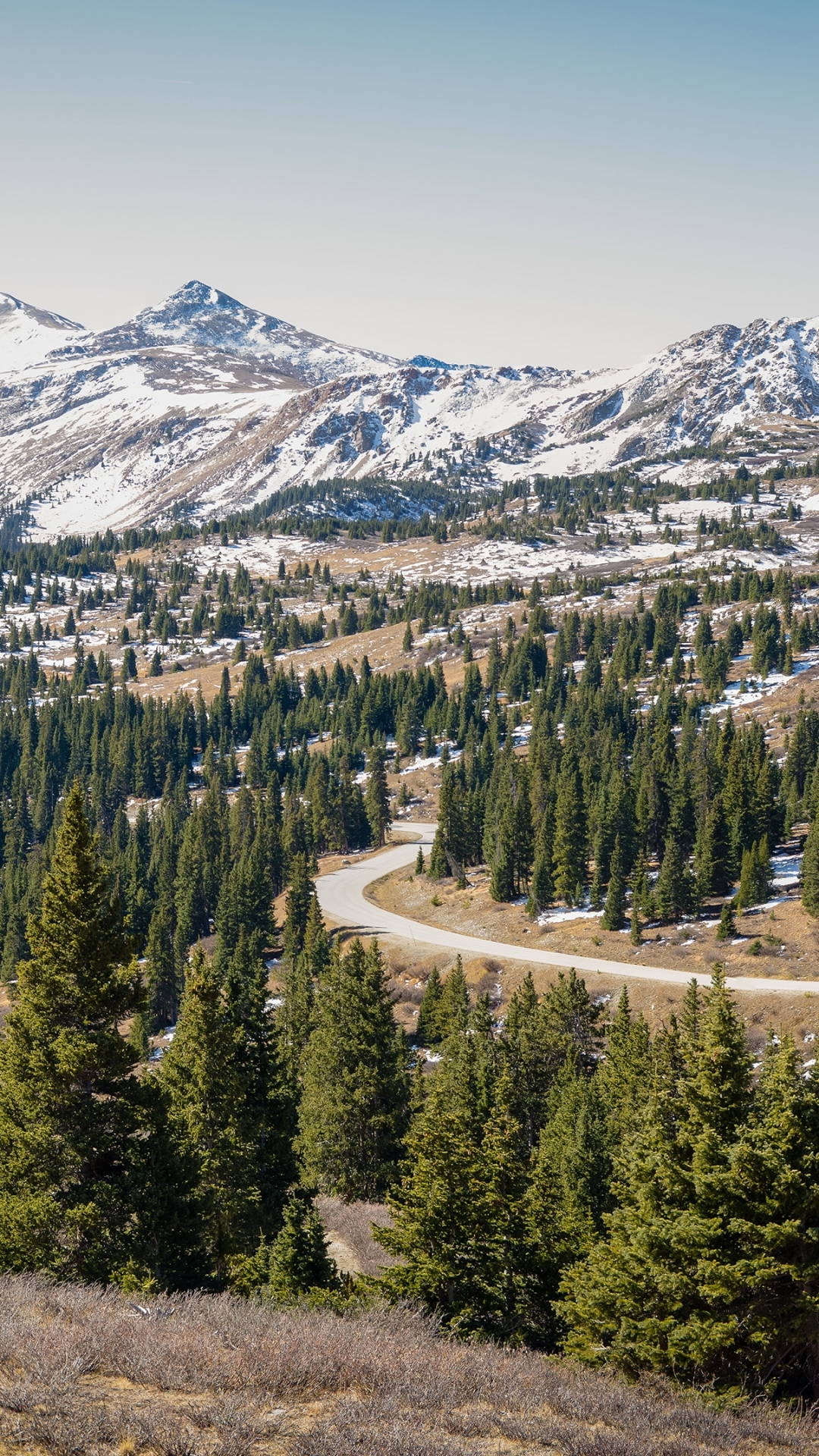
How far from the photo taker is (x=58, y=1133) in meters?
22.5

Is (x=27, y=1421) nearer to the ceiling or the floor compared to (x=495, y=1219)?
nearer to the ceiling

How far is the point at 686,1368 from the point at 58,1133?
15.0 m

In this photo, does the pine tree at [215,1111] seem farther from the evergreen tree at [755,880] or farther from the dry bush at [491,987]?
the evergreen tree at [755,880]

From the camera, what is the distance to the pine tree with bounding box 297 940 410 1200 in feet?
141

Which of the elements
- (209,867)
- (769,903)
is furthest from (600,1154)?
(209,867)

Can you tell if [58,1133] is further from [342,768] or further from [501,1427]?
[342,768]

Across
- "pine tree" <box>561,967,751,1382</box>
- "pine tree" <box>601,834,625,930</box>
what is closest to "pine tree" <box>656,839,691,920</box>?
"pine tree" <box>601,834,625,930</box>

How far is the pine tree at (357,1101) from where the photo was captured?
4306 cm

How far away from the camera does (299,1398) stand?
568 inches

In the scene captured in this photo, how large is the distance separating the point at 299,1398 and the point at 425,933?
9915 cm

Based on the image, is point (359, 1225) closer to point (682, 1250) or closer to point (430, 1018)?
point (682, 1250)

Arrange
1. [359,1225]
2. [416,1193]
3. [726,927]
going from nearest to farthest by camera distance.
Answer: [416,1193] → [359,1225] → [726,927]

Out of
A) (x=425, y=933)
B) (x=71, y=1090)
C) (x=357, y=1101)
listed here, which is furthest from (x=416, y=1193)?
(x=425, y=933)

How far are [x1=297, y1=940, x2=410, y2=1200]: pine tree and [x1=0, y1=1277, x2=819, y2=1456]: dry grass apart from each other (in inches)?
1017
